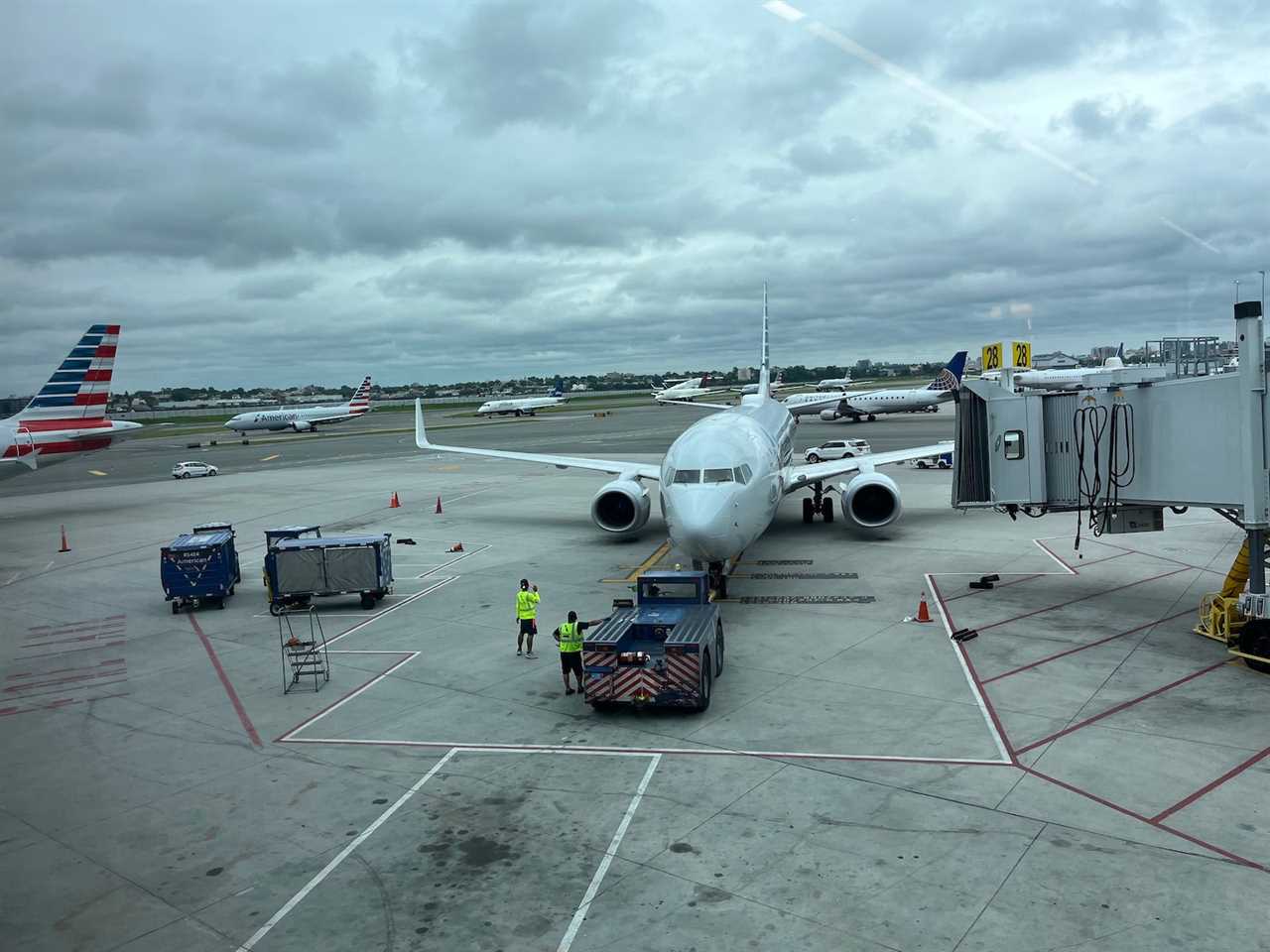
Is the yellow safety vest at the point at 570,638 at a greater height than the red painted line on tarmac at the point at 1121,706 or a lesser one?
greater

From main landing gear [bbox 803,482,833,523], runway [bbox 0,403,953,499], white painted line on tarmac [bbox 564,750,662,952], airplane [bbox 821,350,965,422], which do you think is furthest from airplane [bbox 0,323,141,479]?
airplane [bbox 821,350,965,422]

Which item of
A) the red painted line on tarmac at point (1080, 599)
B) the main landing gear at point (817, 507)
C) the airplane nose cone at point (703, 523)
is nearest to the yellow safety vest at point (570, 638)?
the airplane nose cone at point (703, 523)

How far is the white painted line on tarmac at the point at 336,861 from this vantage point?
950 centimetres

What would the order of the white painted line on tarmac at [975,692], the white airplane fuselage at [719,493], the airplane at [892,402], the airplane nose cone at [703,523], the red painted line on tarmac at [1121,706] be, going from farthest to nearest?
the airplane at [892,402]
the white airplane fuselage at [719,493]
the airplane nose cone at [703,523]
the red painted line on tarmac at [1121,706]
the white painted line on tarmac at [975,692]

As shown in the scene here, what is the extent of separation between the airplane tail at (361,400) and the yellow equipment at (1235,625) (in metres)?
123

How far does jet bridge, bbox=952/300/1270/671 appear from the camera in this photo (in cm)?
1742

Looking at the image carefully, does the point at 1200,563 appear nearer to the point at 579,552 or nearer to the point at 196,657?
the point at 579,552

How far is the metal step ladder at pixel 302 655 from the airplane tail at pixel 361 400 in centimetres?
11104

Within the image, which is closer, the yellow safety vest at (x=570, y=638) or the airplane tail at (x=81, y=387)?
the yellow safety vest at (x=570, y=638)

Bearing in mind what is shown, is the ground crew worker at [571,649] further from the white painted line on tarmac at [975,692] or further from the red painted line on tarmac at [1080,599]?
the red painted line on tarmac at [1080,599]

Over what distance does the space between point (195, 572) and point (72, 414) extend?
25843 mm

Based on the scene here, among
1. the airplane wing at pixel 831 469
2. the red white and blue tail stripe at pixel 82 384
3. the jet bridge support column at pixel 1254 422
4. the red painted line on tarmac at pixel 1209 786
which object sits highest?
the red white and blue tail stripe at pixel 82 384

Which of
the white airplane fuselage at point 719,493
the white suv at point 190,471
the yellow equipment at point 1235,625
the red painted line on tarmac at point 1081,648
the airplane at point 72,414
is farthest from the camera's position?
the white suv at point 190,471

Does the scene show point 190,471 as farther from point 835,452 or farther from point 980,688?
point 980,688
